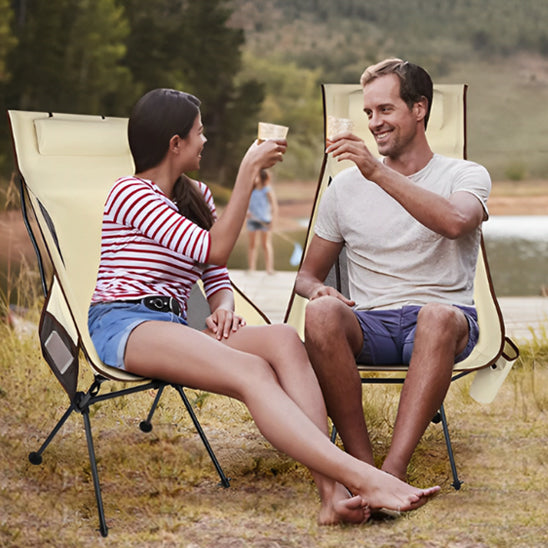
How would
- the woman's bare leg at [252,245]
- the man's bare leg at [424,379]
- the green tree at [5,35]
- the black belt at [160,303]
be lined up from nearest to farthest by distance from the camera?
1. the man's bare leg at [424,379]
2. the black belt at [160,303]
3. the woman's bare leg at [252,245]
4. the green tree at [5,35]

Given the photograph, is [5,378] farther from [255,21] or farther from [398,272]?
[255,21]

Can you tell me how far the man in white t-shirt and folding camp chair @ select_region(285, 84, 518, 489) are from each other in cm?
8

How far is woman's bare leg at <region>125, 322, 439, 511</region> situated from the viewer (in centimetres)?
193

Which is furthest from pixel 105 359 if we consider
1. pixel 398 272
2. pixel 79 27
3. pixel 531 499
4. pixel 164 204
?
pixel 79 27

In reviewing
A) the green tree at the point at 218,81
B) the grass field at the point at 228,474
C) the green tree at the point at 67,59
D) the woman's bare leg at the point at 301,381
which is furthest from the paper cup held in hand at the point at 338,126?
the green tree at the point at 218,81

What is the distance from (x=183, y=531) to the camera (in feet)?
7.07

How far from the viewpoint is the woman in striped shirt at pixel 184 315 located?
1961 mm

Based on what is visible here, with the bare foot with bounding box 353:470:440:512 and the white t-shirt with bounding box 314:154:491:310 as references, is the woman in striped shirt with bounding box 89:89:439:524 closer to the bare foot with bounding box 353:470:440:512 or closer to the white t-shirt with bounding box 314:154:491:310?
the bare foot with bounding box 353:470:440:512

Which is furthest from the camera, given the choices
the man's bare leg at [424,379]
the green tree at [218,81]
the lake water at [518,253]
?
the green tree at [218,81]

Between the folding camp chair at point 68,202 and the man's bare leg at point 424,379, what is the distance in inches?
24.1

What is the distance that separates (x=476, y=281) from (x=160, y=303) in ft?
3.64

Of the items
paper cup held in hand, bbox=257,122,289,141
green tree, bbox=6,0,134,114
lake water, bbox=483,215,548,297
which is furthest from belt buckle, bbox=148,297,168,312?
green tree, bbox=6,0,134,114

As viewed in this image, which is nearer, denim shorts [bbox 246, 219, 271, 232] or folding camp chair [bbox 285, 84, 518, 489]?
folding camp chair [bbox 285, 84, 518, 489]

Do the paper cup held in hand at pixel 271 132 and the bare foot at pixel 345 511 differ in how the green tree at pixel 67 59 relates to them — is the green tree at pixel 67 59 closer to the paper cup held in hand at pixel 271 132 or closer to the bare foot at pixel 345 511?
the paper cup held in hand at pixel 271 132
